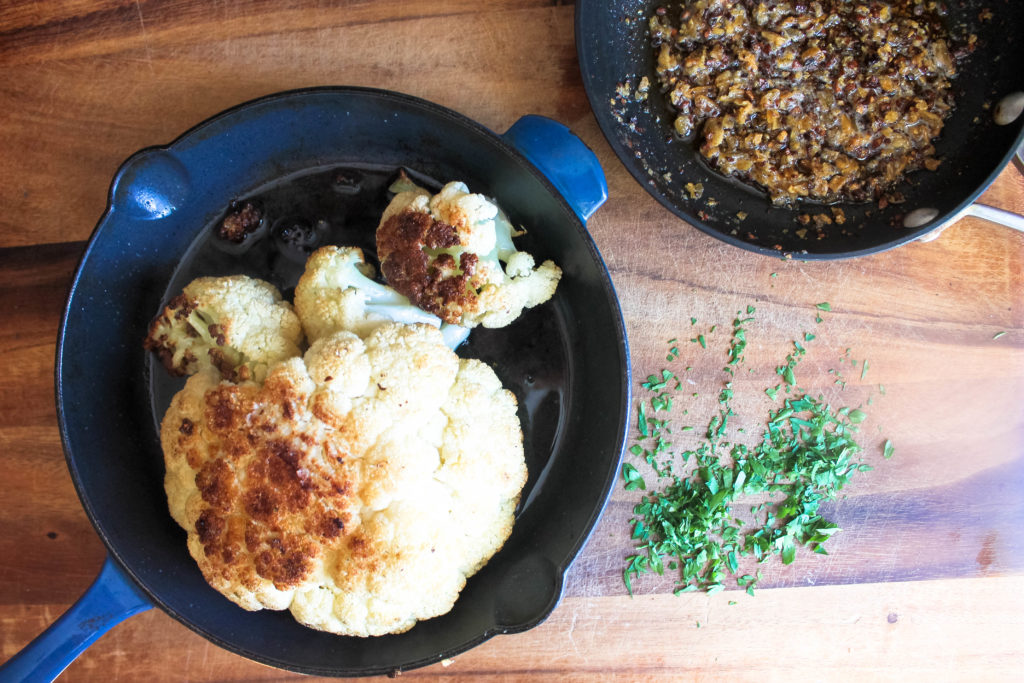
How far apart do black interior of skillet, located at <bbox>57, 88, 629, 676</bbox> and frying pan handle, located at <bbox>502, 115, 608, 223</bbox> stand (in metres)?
0.04

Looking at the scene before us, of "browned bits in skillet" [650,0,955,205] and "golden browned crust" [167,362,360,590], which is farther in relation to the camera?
"browned bits in skillet" [650,0,955,205]

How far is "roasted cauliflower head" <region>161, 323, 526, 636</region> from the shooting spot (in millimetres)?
928

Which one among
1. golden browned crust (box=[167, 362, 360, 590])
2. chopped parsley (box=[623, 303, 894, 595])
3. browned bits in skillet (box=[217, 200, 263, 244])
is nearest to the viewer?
golden browned crust (box=[167, 362, 360, 590])

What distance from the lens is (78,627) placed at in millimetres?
986

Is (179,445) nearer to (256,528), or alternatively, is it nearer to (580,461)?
(256,528)

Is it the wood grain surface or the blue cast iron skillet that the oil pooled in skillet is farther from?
the wood grain surface

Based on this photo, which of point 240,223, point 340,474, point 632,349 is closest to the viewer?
point 340,474

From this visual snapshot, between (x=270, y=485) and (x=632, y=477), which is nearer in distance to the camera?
(x=270, y=485)

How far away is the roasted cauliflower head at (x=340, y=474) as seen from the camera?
0.93 metres

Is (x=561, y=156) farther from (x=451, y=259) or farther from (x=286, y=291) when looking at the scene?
(x=286, y=291)

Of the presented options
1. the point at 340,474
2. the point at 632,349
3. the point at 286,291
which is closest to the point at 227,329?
the point at 286,291

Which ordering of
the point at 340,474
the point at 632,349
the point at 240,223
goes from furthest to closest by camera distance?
1. the point at 632,349
2. the point at 240,223
3. the point at 340,474

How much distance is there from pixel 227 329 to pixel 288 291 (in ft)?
0.51

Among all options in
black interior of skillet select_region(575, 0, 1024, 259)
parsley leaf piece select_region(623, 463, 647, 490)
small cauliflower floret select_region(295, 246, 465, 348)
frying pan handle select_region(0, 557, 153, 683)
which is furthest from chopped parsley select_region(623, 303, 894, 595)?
frying pan handle select_region(0, 557, 153, 683)
